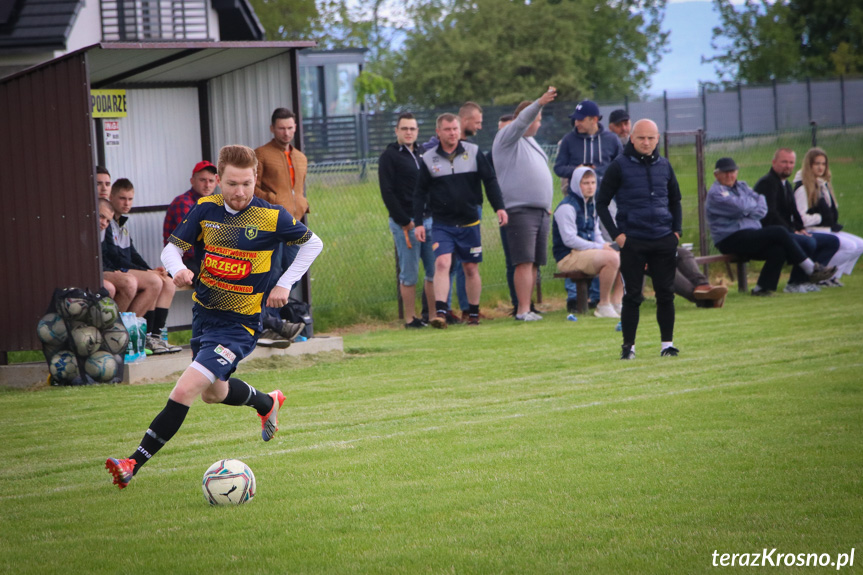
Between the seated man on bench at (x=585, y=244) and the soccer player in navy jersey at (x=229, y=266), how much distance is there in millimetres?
7838

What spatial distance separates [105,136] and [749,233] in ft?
29.9

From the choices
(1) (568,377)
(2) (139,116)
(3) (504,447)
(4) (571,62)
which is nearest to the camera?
(3) (504,447)

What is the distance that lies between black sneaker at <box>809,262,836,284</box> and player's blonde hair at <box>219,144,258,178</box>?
11425 millimetres

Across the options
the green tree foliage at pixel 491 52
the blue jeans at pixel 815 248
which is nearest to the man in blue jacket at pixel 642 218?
the blue jeans at pixel 815 248

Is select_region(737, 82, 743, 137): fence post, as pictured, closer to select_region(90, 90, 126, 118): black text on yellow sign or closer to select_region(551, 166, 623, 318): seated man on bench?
select_region(551, 166, 623, 318): seated man on bench

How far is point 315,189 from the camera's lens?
15375mm

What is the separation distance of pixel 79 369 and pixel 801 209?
11202mm

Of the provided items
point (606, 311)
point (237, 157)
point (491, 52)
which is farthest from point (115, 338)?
point (491, 52)

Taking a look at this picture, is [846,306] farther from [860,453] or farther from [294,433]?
[294,433]

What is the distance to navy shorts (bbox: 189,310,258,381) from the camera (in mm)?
6234

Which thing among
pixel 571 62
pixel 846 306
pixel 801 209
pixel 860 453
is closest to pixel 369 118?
pixel 801 209

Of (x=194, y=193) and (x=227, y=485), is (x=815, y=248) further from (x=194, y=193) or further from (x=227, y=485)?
(x=227, y=485)

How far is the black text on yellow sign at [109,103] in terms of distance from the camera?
1188 centimetres

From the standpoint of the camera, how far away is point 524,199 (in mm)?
13516
